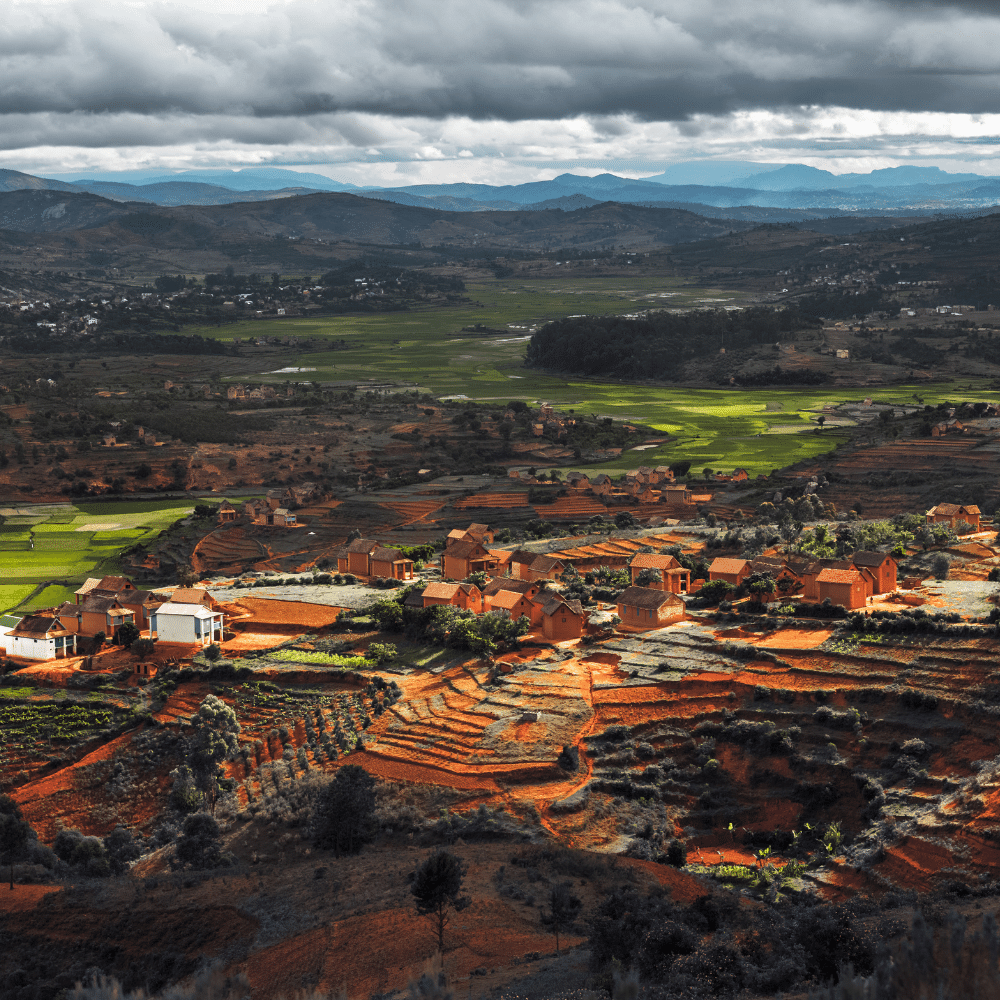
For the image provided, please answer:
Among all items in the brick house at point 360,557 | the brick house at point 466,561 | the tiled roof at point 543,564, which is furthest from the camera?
the brick house at point 360,557

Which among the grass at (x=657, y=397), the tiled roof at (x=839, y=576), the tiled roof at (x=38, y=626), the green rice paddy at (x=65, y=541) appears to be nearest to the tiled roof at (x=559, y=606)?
the tiled roof at (x=839, y=576)

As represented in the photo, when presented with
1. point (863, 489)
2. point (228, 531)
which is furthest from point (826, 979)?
point (863, 489)

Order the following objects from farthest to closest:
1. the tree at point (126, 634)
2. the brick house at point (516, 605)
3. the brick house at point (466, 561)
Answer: the brick house at point (466, 561) → the tree at point (126, 634) → the brick house at point (516, 605)

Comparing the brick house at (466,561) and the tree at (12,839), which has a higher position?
the brick house at (466,561)

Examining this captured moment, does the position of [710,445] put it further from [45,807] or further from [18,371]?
[18,371]

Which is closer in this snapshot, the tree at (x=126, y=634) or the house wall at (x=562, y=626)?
the house wall at (x=562, y=626)

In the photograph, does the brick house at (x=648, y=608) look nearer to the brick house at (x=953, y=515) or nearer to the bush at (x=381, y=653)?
the bush at (x=381, y=653)

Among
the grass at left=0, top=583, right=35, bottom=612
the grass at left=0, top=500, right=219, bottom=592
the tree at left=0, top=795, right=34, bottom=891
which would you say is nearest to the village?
the grass at left=0, top=583, right=35, bottom=612
